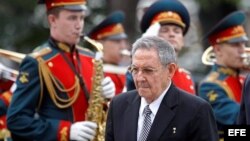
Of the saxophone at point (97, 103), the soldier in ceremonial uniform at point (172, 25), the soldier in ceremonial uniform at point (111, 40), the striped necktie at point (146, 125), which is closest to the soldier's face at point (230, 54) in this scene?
the soldier in ceremonial uniform at point (172, 25)

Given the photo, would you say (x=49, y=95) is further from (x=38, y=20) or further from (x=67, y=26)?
(x=38, y=20)

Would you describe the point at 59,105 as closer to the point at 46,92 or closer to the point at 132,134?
the point at 46,92

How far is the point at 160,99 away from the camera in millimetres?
8750

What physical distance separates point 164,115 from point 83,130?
1.97m

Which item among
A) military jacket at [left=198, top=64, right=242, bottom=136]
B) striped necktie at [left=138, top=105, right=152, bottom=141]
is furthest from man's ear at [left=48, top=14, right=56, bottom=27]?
striped necktie at [left=138, top=105, right=152, bottom=141]

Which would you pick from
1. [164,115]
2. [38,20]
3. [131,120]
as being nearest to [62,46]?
[131,120]

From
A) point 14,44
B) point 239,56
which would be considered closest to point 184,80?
point 239,56

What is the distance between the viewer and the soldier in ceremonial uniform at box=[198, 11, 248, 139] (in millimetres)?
A: 12023

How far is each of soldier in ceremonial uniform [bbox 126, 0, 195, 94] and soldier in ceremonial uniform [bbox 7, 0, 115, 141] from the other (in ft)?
1.73

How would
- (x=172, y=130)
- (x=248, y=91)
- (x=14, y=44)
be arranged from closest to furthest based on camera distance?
(x=172, y=130), (x=248, y=91), (x=14, y=44)

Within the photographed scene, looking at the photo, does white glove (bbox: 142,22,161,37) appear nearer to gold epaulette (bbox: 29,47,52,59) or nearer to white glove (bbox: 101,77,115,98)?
white glove (bbox: 101,77,115,98)

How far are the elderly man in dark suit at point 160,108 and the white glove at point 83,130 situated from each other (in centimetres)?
172

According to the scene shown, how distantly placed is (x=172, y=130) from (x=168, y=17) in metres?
2.82

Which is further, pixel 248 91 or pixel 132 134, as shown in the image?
pixel 248 91
